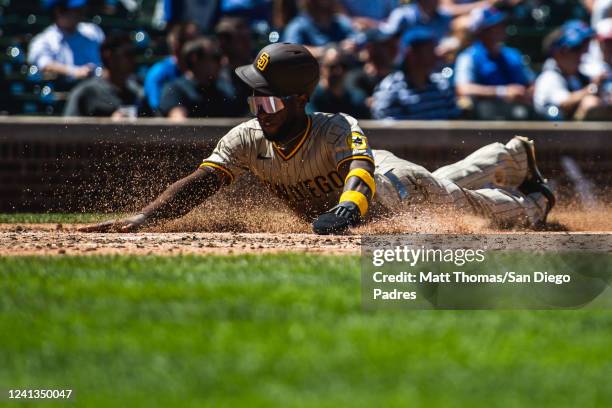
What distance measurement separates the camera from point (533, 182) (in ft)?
29.7

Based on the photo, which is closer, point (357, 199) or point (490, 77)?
point (357, 199)

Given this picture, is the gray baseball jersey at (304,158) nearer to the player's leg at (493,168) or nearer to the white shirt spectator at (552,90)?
the player's leg at (493,168)

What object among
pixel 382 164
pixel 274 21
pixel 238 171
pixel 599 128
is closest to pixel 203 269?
pixel 238 171

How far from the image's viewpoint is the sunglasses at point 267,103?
23.9ft

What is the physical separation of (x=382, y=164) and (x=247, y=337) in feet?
13.1

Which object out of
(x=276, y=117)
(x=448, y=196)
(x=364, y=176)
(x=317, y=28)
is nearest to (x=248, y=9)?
(x=317, y=28)

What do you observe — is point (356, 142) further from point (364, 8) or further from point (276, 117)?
point (364, 8)

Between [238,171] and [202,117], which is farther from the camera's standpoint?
[202,117]

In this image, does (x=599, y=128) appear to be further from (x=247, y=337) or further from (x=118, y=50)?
(x=247, y=337)

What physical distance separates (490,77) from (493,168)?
375 cm

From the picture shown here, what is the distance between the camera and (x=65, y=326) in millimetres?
4531

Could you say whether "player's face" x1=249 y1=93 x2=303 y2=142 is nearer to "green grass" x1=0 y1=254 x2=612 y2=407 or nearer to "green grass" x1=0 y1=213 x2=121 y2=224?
"green grass" x1=0 y1=254 x2=612 y2=407

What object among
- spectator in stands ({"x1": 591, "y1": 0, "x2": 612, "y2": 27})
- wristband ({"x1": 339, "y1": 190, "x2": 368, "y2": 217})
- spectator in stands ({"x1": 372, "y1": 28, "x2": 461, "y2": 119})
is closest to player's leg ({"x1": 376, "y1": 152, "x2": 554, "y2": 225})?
wristband ({"x1": 339, "y1": 190, "x2": 368, "y2": 217})

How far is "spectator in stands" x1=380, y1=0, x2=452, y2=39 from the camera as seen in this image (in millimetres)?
13039
